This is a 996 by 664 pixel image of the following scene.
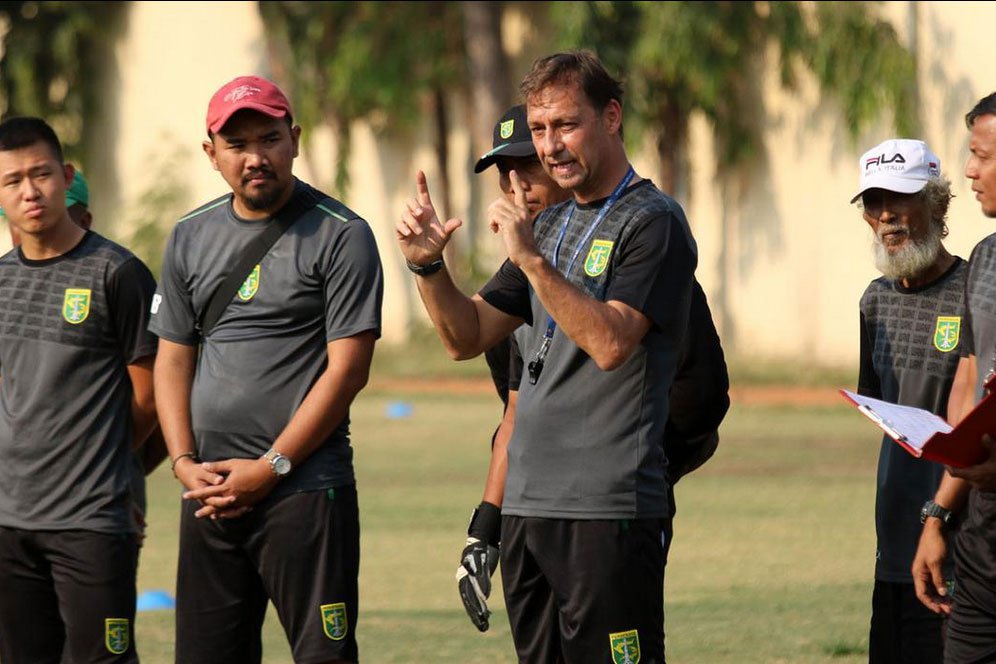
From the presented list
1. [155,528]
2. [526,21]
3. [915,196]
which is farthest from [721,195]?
[915,196]

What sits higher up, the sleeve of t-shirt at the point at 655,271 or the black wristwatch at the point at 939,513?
the sleeve of t-shirt at the point at 655,271

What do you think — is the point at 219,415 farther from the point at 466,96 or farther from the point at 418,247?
the point at 466,96

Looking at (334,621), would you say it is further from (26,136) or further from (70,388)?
(26,136)

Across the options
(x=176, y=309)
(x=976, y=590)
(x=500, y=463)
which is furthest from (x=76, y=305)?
(x=976, y=590)

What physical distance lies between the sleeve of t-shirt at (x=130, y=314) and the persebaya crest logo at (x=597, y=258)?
1.77 meters

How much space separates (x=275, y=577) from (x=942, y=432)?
7.01ft

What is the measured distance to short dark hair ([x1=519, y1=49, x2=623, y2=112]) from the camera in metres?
5.12

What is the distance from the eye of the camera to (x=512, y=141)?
6.18 m

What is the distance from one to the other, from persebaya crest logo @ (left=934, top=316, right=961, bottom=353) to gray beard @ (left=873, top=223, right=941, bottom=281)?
19cm

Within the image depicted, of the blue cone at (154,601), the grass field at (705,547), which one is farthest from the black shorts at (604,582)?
the blue cone at (154,601)

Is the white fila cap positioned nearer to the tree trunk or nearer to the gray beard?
the gray beard

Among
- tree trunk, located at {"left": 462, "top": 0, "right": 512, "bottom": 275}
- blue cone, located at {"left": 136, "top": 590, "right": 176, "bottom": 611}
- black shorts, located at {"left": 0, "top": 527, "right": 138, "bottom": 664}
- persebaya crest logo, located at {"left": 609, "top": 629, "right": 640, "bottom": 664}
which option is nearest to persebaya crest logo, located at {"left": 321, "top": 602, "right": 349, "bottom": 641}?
black shorts, located at {"left": 0, "top": 527, "right": 138, "bottom": 664}

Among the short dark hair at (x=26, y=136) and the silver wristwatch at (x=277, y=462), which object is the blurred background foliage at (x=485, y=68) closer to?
the short dark hair at (x=26, y=136)

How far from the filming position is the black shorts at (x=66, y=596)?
19.6 feet
